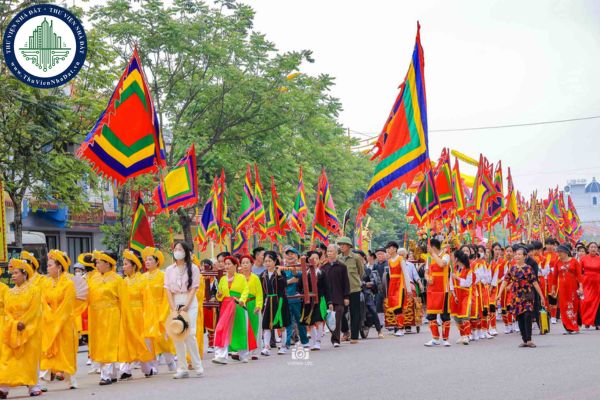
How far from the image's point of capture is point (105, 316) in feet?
44.5

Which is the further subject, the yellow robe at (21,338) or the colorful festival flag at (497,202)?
the colorful festival flag at (497,202)

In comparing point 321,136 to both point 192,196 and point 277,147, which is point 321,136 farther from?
point 192,196

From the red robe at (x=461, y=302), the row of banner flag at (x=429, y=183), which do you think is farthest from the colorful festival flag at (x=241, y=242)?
the red robe at (x=461, y=302)

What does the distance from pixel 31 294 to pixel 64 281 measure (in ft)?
2.60

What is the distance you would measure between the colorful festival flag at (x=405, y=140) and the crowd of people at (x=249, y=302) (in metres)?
1.35

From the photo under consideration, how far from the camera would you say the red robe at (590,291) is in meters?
20.0

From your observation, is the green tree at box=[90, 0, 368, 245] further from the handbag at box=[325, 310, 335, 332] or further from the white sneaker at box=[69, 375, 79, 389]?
the white sneaker at box=[69, 375, 79, 389]

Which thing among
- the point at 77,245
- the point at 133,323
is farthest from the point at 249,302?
the point at 77,245

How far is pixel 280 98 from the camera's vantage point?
1329 inches

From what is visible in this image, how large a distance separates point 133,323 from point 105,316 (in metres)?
0.43

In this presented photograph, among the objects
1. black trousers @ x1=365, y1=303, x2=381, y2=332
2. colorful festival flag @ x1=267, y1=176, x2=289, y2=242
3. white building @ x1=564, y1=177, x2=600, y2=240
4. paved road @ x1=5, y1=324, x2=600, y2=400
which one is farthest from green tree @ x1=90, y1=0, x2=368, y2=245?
white building @ x1=564, y1=177, x2=600, y2=240

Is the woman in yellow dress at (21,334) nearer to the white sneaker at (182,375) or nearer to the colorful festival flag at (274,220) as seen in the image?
the white sneaker at (182,375)

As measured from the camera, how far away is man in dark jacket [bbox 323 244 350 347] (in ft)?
59.6

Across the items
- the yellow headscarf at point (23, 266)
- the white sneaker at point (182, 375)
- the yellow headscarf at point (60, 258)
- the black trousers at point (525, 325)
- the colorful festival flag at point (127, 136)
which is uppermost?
the colorful festival flag at point (127, 136)
